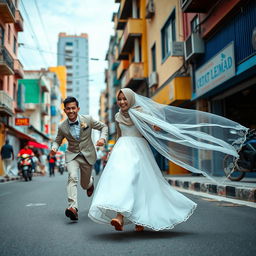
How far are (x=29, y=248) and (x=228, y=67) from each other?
29.6 ft

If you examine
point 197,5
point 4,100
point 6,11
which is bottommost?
point 4,100

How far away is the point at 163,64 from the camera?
19453 millimetres

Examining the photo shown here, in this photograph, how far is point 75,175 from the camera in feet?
17.0

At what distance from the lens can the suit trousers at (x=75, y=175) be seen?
16.3 ft

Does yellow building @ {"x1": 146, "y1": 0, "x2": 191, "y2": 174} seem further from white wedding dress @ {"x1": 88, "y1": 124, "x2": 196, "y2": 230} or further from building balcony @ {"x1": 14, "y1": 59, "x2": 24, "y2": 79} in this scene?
building balcony @ {"x1": 14, "y1": 59, "x2": 24, "y2": 79}

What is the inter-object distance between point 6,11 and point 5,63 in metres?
3.75

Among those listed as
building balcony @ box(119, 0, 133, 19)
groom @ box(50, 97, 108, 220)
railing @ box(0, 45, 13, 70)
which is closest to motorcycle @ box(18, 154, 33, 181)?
railing @ box(0, 45, 13, 70)

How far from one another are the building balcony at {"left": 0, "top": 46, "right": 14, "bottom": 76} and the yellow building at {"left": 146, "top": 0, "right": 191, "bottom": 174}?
9.12 m

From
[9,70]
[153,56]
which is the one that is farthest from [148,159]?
[9,70]

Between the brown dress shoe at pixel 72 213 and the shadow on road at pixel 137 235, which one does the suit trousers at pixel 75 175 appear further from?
the shadow on road at pixel 137 235

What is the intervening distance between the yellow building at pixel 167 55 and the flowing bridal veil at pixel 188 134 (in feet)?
32.5

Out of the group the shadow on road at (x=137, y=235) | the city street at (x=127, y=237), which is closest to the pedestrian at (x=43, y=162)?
the city street at (x=127, y=237)

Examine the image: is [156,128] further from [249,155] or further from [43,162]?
[43,162]

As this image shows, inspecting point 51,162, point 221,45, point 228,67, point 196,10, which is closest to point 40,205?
point 228,67
